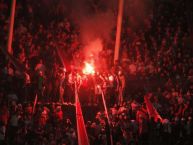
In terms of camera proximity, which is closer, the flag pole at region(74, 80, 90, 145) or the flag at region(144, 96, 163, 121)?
the flag pole at region(74, 80, 90, 145)

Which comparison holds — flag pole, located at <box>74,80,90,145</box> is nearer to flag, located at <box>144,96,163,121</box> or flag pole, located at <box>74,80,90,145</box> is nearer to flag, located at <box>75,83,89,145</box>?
flag, located at <box>75,83,89,145</box>

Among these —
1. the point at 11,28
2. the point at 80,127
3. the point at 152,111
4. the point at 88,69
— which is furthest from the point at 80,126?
the point at 11,28

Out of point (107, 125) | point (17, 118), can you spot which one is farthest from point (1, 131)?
point (107, 125)

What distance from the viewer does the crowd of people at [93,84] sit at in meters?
20.4

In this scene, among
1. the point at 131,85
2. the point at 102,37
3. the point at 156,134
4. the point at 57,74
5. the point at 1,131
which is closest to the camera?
the point at 1,131

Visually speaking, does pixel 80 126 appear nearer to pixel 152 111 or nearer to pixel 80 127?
pixel 80 127

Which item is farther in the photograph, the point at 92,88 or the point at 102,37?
the point at 102,37

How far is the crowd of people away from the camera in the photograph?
20.4 meters

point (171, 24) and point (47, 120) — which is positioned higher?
point (171, 24)

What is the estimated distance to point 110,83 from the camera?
2297 cm

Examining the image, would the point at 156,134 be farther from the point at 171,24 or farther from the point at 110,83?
the point at 171,24

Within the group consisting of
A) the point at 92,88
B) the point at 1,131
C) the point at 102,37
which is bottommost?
the point at 1,131

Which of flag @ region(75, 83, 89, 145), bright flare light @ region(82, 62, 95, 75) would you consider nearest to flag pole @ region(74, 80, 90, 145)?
flag @ region(75, 83, 89, 145)

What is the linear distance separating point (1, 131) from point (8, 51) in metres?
4.89
